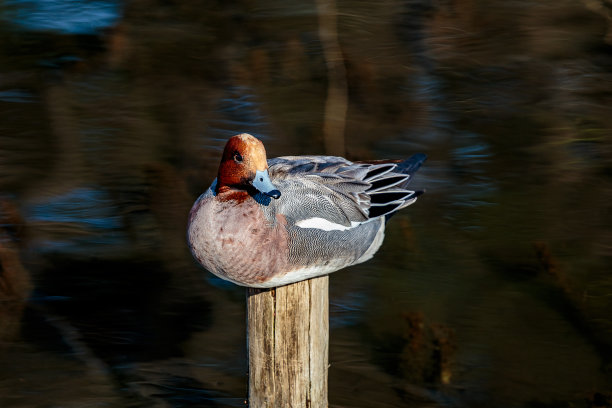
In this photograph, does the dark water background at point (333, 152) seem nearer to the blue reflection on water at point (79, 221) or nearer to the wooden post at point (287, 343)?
the blue reflection on water at point (79, 221)

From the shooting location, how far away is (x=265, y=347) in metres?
2.91

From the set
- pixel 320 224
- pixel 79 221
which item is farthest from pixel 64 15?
pixel 320 224

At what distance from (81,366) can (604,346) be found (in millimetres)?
2766

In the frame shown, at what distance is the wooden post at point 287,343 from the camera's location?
2887 mm

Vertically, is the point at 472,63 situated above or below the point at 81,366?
above

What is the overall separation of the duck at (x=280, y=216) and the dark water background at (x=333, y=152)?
4.21 feet

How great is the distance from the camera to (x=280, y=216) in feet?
9.57

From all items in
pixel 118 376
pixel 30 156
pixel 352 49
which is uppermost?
pixel 352 49

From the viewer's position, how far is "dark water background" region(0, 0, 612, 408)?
431 cm

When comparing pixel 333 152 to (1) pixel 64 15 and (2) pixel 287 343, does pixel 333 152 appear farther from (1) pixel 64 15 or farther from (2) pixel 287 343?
(1) pixel 64 15

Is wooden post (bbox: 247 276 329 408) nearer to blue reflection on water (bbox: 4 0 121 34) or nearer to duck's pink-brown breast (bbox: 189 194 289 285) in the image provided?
duck's pink-brown breast (bbox: 189 194 289 285)

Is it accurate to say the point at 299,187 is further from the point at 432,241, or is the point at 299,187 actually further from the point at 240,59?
the point at 240,59

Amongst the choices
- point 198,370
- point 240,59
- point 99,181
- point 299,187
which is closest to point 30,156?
point 99,181

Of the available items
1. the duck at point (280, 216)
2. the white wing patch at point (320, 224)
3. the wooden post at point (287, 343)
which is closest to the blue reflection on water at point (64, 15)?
the duck at point (280, 216)
